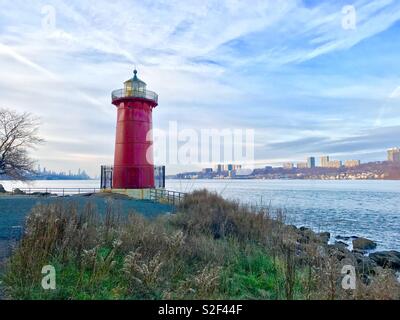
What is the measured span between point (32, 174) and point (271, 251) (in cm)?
2595

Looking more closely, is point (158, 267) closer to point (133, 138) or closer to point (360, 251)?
point (360, 251)

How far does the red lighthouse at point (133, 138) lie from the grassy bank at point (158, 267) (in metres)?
14.1

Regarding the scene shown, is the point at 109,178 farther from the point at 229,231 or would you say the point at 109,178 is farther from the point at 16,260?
the point at 16,260

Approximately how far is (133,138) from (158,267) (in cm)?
1773

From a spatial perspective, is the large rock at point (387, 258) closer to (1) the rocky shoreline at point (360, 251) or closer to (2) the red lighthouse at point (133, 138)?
(1) the rocky shoreline at point (360, 251)

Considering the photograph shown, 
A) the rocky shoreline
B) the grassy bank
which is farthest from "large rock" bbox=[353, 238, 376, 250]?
the grassy bank

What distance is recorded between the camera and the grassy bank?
12.0ft

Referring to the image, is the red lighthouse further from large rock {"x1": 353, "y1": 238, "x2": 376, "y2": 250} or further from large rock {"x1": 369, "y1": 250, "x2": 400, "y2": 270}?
large rock {"x1": 369, "y1": 250, "x2": 400, "y2": 270}

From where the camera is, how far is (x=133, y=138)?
68.0 ft

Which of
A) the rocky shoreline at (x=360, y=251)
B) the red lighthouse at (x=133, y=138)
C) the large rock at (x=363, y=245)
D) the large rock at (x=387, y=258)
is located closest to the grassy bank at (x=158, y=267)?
the rocky shoreline at (x=360, y=251)

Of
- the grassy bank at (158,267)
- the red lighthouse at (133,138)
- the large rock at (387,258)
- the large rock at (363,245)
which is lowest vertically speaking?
the large rock at (363,245)

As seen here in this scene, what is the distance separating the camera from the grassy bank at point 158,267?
144 inches
